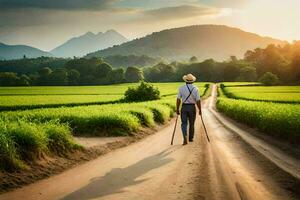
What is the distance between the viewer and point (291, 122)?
18.7 m

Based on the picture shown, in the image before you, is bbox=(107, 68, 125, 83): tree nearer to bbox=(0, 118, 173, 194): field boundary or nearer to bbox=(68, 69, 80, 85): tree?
bbox=(68, 69, 80, 85): tree

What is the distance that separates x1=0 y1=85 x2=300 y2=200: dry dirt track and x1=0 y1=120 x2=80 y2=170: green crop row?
41.4 inches

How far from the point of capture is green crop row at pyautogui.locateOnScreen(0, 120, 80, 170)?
10062 mm

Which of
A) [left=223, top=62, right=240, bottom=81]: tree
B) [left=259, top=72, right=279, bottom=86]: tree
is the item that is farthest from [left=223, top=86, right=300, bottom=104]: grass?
[left=223, top=62, right=240, bottom=81]: tree

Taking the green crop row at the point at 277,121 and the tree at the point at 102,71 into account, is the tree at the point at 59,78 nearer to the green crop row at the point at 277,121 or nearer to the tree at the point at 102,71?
the tree at the point at 102,71

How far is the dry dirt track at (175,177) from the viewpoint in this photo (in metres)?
8.33

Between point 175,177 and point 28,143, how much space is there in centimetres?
425

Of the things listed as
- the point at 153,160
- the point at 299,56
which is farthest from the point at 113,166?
the point at 299,56

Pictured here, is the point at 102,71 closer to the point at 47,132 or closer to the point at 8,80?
the point at 8,80

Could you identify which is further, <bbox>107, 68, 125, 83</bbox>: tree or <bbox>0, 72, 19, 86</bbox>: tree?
<bbox>107, 68, 125, 83</bbox>: tree

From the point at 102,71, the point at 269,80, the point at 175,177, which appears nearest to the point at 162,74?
the point at 102,71

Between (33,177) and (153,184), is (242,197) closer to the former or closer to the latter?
(153,184)

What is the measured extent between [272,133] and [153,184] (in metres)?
13.7

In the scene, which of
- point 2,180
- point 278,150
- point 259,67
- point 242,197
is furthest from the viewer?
point 259,67
